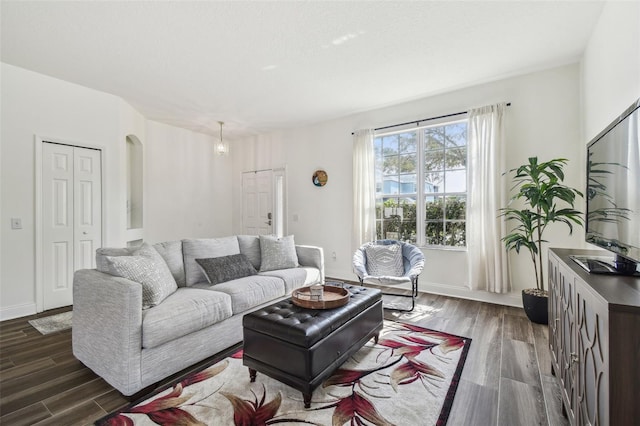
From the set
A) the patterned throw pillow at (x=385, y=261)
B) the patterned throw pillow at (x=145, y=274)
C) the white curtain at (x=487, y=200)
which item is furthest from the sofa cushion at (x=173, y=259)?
the white curtain at (x=487, y=200)

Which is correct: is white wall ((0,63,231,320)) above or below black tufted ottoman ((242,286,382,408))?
above

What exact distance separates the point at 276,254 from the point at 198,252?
94 centimetres

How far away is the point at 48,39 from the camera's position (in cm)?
280

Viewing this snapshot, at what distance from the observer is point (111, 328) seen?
1.94 meters

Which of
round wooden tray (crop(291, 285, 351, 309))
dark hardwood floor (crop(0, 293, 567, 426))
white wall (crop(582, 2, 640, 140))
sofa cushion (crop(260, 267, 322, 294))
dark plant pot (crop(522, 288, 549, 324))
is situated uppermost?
white wall (crop(582, 2, 640, 140))

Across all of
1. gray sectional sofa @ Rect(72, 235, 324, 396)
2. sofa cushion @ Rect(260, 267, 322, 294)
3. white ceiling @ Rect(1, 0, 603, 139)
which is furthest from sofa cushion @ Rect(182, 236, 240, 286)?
white ceiling @ Rect(1, 0, 603, 139)

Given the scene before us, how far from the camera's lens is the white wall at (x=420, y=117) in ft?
11.0

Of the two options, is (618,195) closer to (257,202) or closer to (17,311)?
(17,311)

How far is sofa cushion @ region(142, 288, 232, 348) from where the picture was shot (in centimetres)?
195

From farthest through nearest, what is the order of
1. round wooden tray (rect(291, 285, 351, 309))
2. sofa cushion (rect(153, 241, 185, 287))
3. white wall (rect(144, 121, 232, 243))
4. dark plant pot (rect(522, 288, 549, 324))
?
white wall (rect(144, 121, 232, 243))
dark plant pot (rect(522, 288, 549, 324))
sofa cushion (rect(153, 241, 185, 287))
round wooden tray (rect(291, 285, 351, 309))

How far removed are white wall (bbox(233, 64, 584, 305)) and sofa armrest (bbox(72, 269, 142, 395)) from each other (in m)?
3.49

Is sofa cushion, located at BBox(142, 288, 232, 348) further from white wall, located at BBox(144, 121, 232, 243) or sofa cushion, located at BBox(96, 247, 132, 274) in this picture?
white wall, located at BBox(144, 121, 232, 243)

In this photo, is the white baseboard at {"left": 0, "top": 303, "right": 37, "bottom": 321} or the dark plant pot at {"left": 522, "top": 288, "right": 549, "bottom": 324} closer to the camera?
the dark plant pot at {"left": 522, "top": 288, "right": 549, "bottom": 324}

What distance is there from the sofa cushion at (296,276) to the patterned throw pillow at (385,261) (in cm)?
73
